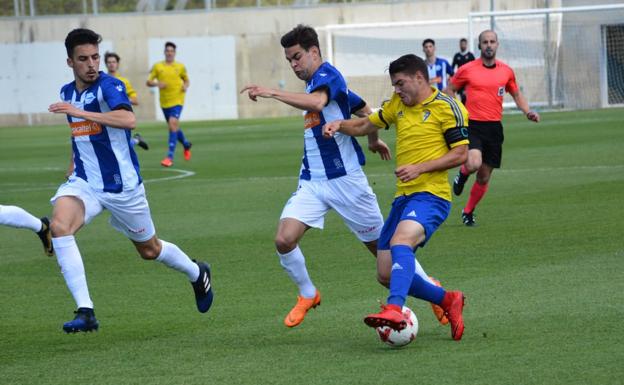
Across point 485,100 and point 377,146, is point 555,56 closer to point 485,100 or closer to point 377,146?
point 485,100

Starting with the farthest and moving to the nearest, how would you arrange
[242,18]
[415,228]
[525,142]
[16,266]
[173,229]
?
[242,18] → [525,142] → [173,229] → [16,266] → [415,228]

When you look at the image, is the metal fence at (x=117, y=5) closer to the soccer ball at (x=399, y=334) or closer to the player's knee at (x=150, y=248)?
the player's knee at (x=150, y=248)

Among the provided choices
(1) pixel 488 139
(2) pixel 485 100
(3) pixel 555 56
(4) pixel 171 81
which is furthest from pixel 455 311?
(3) pixel 555 56

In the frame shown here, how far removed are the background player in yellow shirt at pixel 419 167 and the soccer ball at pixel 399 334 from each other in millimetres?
211

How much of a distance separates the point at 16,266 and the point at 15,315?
264 cm

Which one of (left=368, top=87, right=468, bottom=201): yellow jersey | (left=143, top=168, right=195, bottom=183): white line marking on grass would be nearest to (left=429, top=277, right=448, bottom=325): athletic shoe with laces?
(left=368, top=87, right=468, bottom=201): yellow jersey

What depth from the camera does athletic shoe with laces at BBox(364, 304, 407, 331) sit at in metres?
6.48

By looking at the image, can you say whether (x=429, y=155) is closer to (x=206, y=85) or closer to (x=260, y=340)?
(x=260, y=340)

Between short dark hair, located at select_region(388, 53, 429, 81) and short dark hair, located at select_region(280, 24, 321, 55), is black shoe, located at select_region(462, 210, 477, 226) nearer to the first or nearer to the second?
short dark hair, located at select_region(280, 24, 321, 55)

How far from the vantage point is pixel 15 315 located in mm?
8523

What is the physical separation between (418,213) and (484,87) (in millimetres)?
6451

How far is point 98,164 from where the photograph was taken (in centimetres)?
796

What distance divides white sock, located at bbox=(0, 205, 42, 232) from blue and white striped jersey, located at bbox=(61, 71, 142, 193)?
106 centimetres

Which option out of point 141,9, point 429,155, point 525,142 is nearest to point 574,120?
point 525,142
